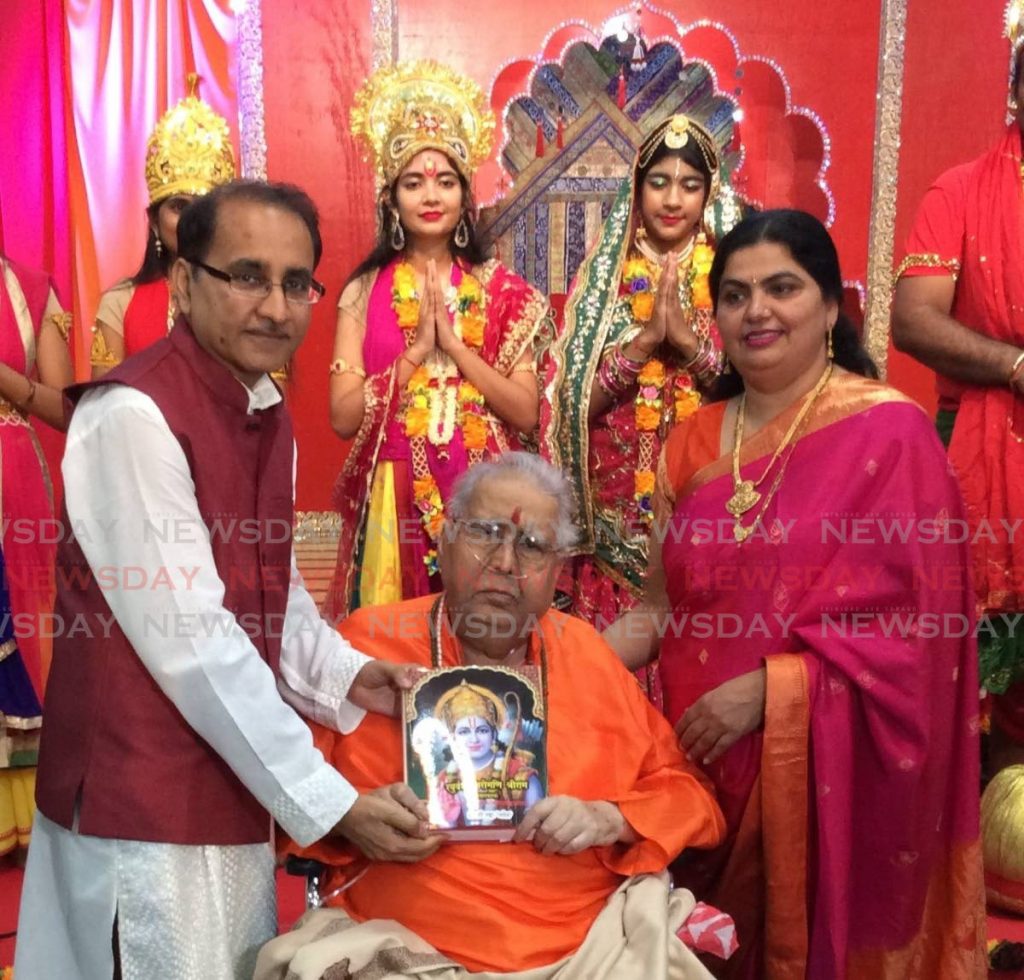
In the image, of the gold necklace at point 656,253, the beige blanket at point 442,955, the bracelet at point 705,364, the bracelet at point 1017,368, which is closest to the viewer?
the beige blanket at point 442,955

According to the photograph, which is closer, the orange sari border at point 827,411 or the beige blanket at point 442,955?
the beige blanket at point 442,955

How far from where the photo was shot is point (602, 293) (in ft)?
12.4

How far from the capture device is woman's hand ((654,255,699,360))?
351 centimetres

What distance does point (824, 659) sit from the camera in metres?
2.45

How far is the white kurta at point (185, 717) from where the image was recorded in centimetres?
182

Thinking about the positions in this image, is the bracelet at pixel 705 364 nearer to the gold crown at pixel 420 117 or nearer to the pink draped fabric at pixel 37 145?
the gold crown at pixel 420 117

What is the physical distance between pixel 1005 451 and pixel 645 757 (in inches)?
71.0

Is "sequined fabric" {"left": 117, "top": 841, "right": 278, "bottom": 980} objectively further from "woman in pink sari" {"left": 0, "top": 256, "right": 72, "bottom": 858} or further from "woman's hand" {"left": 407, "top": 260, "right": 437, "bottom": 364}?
"woman in pink sari" {"left": 0, "top": 256, "right": 72, "bottom": 858}

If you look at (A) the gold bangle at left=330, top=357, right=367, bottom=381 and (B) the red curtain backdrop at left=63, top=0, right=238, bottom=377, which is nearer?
(A) the gold bangle at left=330, top=357, right=367, bottom=381

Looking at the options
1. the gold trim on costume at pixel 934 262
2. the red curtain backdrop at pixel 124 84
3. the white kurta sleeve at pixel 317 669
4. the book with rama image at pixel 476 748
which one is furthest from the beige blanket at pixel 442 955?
the red curtain backdrop at pixel 124 84

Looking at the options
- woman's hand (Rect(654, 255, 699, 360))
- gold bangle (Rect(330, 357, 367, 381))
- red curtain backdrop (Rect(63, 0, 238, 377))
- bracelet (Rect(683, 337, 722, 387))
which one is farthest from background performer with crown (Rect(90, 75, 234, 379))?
bracelet (Rect(683, 337, 722, 387))

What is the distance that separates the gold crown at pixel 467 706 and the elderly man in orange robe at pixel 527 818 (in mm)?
163

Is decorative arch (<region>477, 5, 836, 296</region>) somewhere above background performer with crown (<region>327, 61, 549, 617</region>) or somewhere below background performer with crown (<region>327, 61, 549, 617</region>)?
above

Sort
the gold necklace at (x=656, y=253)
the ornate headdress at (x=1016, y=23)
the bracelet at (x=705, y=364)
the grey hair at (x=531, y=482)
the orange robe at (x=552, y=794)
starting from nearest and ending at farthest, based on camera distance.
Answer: the orange robe at (x=552, y=794) → the grey hair at (x=531, y=482) → the ornate headdress at (x=1016, y=23) → the bracelet at (x=705, y=364) → the gold necklace at (x=656, y=253)
